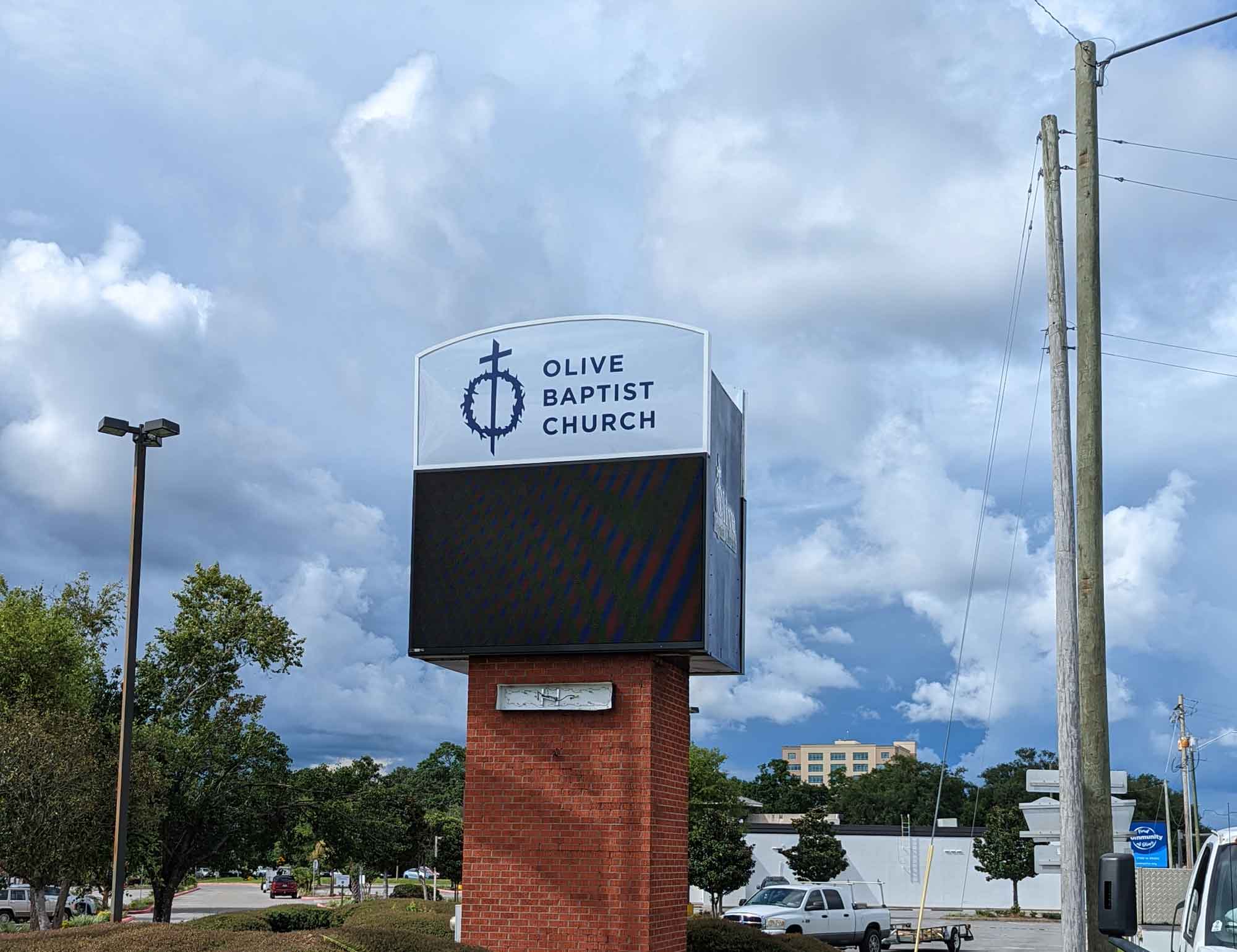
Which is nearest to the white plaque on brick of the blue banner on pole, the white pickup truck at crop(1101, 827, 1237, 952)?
the white pickup truck at crop(1101, 827, 1237, 952)

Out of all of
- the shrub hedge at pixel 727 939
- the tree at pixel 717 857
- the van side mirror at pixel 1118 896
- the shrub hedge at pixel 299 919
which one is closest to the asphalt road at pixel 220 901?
the tree at pixel 717 857

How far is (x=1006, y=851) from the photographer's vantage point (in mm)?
68312

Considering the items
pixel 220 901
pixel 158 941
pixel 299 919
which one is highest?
pixel 158 941

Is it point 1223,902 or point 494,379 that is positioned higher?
point 494,379

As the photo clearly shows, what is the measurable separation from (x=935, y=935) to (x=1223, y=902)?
99.7ft

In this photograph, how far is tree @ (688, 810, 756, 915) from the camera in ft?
185

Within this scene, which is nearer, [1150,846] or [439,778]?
[1150,846]

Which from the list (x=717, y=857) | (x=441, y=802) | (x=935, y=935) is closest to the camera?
(x=935, y=935)

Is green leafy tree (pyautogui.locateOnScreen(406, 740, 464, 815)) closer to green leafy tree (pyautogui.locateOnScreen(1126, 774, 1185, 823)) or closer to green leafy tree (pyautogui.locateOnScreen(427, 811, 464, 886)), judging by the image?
green leafy tree (pyautogui.locateOnScreen(427, 811, 464, 886))

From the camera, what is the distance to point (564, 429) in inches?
680

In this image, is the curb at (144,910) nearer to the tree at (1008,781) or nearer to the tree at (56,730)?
the tree at (56,730)

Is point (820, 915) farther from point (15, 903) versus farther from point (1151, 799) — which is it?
point (1151, 799)

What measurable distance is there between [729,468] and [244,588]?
26.1 meters

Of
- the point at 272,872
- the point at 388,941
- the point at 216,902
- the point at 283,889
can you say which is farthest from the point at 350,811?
the point at 272,872
